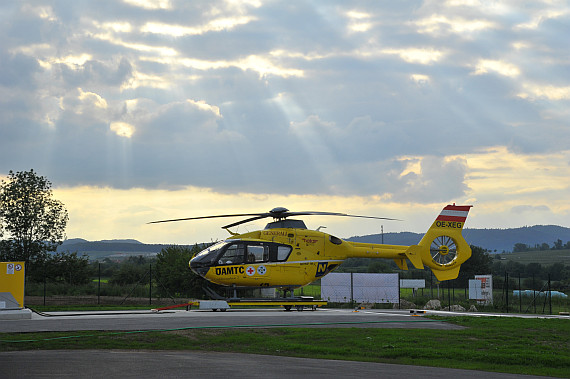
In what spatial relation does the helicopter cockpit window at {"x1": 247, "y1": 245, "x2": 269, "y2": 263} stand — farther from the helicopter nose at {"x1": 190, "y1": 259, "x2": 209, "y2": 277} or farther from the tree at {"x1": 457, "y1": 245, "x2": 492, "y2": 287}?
the tree at {"x1": 457, "y1": 245, "x2": 492, "y2": 287}

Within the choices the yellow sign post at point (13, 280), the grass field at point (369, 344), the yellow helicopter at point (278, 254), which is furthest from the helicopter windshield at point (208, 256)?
the grass field at point (369, 344)

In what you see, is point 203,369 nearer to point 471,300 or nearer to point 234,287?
point 234,287

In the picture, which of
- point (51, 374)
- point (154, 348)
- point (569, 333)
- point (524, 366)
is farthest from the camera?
point (569, 333)

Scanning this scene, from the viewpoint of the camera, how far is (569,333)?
60.5ft

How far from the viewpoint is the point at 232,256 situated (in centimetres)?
2694

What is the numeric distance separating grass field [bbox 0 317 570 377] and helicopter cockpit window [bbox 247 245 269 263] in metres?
9.16

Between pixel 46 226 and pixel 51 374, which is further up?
pixel 46 226

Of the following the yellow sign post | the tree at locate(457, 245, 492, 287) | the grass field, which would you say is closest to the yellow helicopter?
the yellow sign post

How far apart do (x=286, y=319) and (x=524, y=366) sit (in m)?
9.66

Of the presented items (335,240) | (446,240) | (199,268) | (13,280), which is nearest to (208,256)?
(199,268)

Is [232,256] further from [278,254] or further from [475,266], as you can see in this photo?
[475,266]

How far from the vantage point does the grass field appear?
13781 millimetres

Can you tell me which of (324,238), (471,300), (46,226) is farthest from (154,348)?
(46,226)

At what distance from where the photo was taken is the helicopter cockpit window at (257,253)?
89.0 ft
